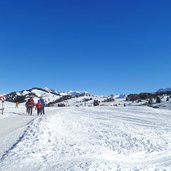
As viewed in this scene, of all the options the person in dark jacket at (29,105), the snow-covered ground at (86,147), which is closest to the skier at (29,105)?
the person in dark jacket at (29,105)

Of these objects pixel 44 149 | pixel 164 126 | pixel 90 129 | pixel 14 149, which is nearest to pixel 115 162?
pixel 44 149

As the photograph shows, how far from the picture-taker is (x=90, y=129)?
28500 mm

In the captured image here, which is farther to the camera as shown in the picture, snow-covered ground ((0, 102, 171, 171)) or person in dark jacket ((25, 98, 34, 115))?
person in dark jacket ((25, 98, 34, 115))

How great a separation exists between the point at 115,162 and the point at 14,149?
662 centimetres

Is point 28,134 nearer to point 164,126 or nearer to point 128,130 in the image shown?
point 128,130

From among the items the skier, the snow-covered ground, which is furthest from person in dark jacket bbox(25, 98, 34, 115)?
the snow-covered ground

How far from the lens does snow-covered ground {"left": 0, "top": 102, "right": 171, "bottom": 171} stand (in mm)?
16625

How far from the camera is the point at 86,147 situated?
21.2m

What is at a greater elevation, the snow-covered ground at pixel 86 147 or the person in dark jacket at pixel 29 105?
the person in dark jacket at pixel 29 105

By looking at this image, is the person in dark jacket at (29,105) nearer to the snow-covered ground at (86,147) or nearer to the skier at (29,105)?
the skier at (29,105)

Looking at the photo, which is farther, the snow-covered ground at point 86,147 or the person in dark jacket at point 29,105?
the person in dark jacket at point 29,105

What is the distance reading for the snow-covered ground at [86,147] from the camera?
54.5 feet

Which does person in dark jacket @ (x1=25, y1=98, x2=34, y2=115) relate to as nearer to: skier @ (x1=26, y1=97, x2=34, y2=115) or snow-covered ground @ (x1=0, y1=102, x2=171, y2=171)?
skier @ (x1=26, y1=97, x2=34, y2=115)

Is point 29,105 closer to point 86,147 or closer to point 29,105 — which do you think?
point 29,105
